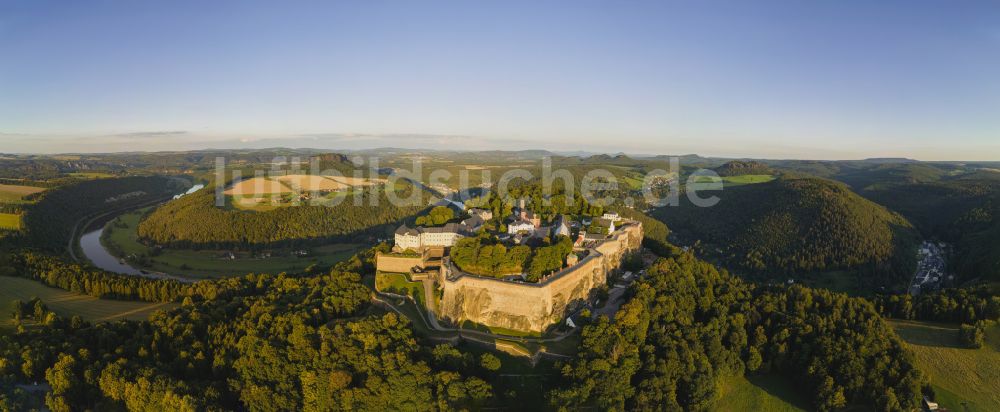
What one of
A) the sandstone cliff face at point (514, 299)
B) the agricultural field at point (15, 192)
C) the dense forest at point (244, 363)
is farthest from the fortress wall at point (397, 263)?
the agricultural field at point (15, 192)

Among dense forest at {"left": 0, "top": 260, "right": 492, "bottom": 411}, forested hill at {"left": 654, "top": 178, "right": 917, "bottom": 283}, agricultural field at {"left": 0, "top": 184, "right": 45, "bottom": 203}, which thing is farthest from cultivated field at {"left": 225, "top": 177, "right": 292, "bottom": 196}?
forested hill at {"left": 654, "top": 178, "right": 917, "bottom": 283}

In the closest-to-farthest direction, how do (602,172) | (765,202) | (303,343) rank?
1. (303,343)
2. (765,202)
3. (602,172)

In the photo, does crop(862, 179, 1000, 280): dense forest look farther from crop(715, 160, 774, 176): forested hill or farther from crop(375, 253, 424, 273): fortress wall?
crop(375, 253, 424, 273): fortress wall

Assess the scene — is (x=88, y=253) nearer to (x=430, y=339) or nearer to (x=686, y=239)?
(x=430, y=339)

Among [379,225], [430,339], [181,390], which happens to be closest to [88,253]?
[379,225]

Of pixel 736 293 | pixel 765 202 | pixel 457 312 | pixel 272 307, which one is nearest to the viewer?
pixel 457 312

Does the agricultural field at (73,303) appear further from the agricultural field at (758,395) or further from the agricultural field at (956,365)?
the agricultural field at (956,365)
